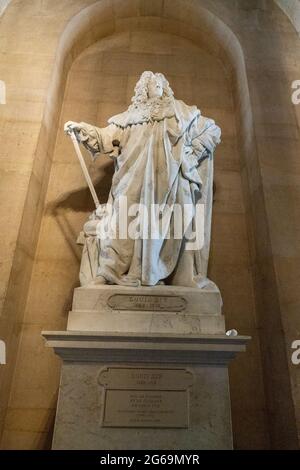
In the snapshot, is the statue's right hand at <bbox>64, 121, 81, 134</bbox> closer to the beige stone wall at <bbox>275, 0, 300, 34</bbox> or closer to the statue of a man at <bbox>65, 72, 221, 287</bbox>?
the statue of a man at <bbox>65, 72, 221, 287</bbox>

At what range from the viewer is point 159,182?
3090 millimetres

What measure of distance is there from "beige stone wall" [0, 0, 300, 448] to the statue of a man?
1.06 metres

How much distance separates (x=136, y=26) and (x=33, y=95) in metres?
2.62

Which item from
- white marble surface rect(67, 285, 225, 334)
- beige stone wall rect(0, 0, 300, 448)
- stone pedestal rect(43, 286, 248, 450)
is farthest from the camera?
beige stone wall rect(0, 0, 300, 448)

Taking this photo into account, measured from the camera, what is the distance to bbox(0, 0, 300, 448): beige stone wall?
352 centimetres

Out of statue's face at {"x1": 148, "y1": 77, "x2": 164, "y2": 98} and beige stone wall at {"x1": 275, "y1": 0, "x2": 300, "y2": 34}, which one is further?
beige stone wall at {"x1": 275, "y1": 0, "x2": 300, "y2": 34}

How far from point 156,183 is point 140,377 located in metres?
1.58

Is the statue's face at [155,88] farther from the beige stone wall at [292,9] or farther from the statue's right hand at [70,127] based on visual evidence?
the beige stone wall at [292,9]

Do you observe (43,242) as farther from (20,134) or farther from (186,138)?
(186,138)

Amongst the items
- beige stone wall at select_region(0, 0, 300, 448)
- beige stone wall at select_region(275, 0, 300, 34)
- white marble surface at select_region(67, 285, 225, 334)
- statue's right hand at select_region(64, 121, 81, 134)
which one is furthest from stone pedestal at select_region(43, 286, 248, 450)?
beige stone wall at select_region(275, 0, 300, 34)

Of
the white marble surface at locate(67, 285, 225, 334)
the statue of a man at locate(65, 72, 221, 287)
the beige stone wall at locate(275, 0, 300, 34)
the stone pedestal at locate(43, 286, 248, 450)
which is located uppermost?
the beige stone wall at locate(275, 0, 300, 34)

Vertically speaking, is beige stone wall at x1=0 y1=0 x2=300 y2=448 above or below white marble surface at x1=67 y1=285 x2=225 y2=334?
above

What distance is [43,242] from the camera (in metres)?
4.32

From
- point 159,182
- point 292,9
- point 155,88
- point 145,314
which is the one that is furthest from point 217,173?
point 292,9
